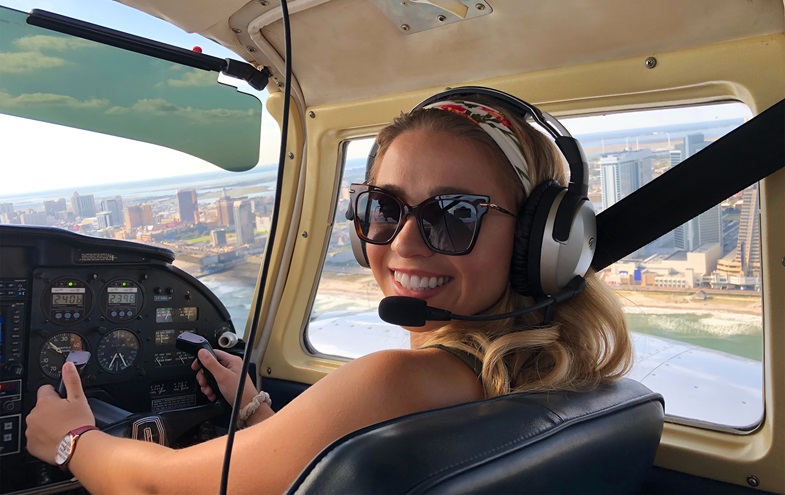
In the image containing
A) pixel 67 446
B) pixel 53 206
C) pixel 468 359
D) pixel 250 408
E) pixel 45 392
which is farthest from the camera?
pixel 53 206

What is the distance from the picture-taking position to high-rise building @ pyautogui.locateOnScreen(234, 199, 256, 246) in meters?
2.73

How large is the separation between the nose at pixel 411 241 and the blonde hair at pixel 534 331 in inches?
6.8

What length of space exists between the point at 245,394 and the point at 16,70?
1.39 m

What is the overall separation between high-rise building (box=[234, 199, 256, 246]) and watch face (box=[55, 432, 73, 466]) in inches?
49.5

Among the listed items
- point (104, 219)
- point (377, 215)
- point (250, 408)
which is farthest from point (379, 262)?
point (104, 219)

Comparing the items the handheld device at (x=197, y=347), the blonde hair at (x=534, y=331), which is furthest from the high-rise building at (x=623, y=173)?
the handheld device at (x=197, y=347)

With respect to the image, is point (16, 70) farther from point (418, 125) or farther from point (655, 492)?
point (655, 492)

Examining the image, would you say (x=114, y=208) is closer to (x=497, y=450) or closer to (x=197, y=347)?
(x=197, y=347)

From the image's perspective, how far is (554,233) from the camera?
4.21ft

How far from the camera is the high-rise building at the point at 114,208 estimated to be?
2490 mm

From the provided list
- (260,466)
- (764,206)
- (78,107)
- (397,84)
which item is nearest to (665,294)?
(764,206)

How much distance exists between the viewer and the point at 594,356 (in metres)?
1.31

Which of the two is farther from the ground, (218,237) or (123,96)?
(123,96)

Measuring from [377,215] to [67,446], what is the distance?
0.98 meters
